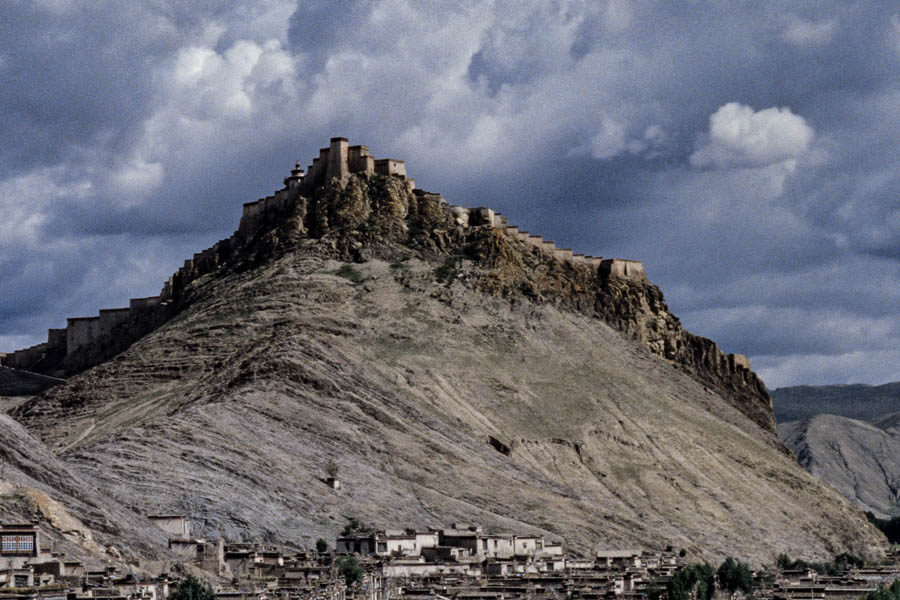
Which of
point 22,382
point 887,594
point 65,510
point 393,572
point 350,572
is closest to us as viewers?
point 887,594

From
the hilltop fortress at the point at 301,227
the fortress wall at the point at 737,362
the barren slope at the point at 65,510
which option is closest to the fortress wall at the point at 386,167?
the hilltop fortress at the point at 301,227

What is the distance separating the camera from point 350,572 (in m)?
80.6

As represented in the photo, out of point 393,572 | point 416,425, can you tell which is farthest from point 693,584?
point 416,425

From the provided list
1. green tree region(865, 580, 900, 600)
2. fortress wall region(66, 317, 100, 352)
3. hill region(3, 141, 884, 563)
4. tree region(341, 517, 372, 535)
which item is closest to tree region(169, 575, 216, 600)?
hill region(3, 141, 884, 563)

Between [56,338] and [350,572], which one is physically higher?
[56,338]

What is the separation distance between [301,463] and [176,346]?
33359 mm

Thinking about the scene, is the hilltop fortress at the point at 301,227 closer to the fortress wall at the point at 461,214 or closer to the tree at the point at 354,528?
the fortress wall at the point at 461,214

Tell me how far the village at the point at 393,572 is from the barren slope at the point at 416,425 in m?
6.81

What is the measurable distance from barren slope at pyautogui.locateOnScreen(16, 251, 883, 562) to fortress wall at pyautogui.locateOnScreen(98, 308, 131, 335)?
35.2 ft

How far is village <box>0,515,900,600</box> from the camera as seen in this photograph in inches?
2638

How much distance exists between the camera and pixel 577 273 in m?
164

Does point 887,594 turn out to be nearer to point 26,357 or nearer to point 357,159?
point 357,159

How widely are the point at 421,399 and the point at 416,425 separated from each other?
5811mm

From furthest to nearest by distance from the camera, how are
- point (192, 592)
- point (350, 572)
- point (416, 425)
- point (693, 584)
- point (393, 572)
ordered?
point (416, 425) < point (693, 584) < point (393, 572) < point (350, 572) < point (192, 592)
